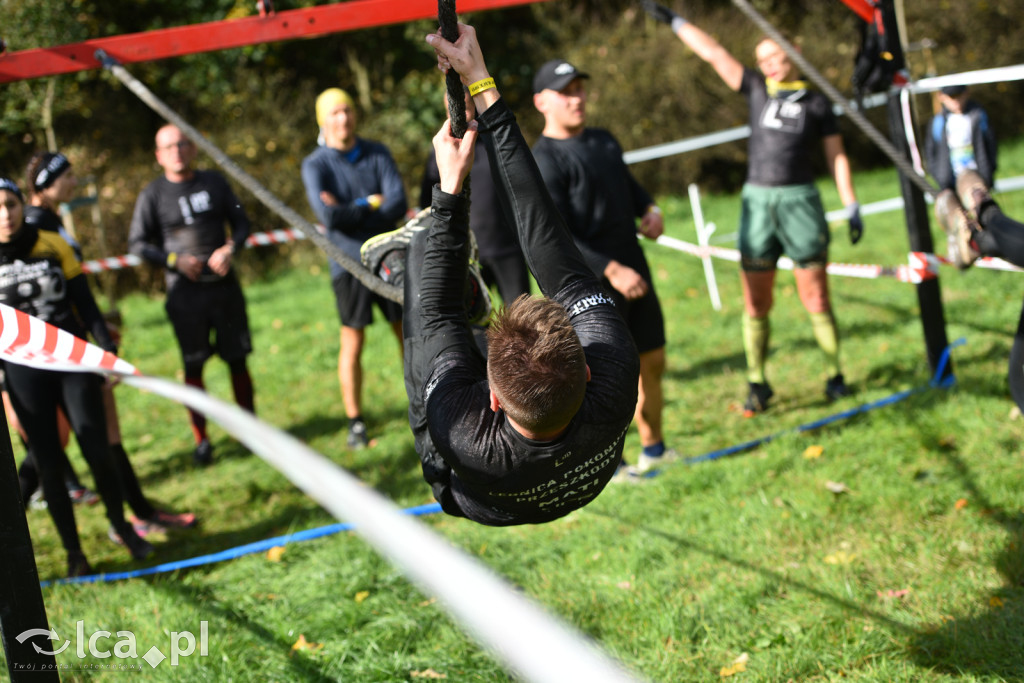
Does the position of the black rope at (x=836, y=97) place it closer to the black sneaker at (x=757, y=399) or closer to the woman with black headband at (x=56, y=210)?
the black sneaker at (x=757, y=399)

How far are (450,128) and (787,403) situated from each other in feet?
12.3

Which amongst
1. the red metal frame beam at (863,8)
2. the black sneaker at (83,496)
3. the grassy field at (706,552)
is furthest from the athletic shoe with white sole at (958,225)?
the black sneaker at (83,496)

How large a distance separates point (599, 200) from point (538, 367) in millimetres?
2480

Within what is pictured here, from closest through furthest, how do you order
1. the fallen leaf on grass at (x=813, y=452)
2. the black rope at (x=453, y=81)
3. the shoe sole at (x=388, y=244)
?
the black rope at (x=453, y=81) → the shoe sole at (x=388, y=244) → the fallen leaf on grass at (x=813, y=452)

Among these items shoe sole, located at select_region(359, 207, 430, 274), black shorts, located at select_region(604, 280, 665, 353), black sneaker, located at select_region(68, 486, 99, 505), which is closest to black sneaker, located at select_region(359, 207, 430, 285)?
shoe sole, located at select_region(359, 207, 430, 274)

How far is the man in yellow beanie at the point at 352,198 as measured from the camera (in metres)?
5.47

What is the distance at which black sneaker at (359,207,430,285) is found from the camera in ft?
10.1

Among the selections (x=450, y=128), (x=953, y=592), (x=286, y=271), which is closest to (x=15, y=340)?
(x=450, y=128)

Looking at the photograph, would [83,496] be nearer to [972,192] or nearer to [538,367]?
[538,367]

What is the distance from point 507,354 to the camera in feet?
6.83

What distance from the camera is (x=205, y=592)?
3965 millimetres

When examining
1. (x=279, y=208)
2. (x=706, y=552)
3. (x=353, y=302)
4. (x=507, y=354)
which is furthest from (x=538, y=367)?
(x=353, y=302)

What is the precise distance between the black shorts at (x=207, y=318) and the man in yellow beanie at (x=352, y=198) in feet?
2.25

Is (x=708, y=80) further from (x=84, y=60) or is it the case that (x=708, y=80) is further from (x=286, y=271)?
(x=84, y=60)
